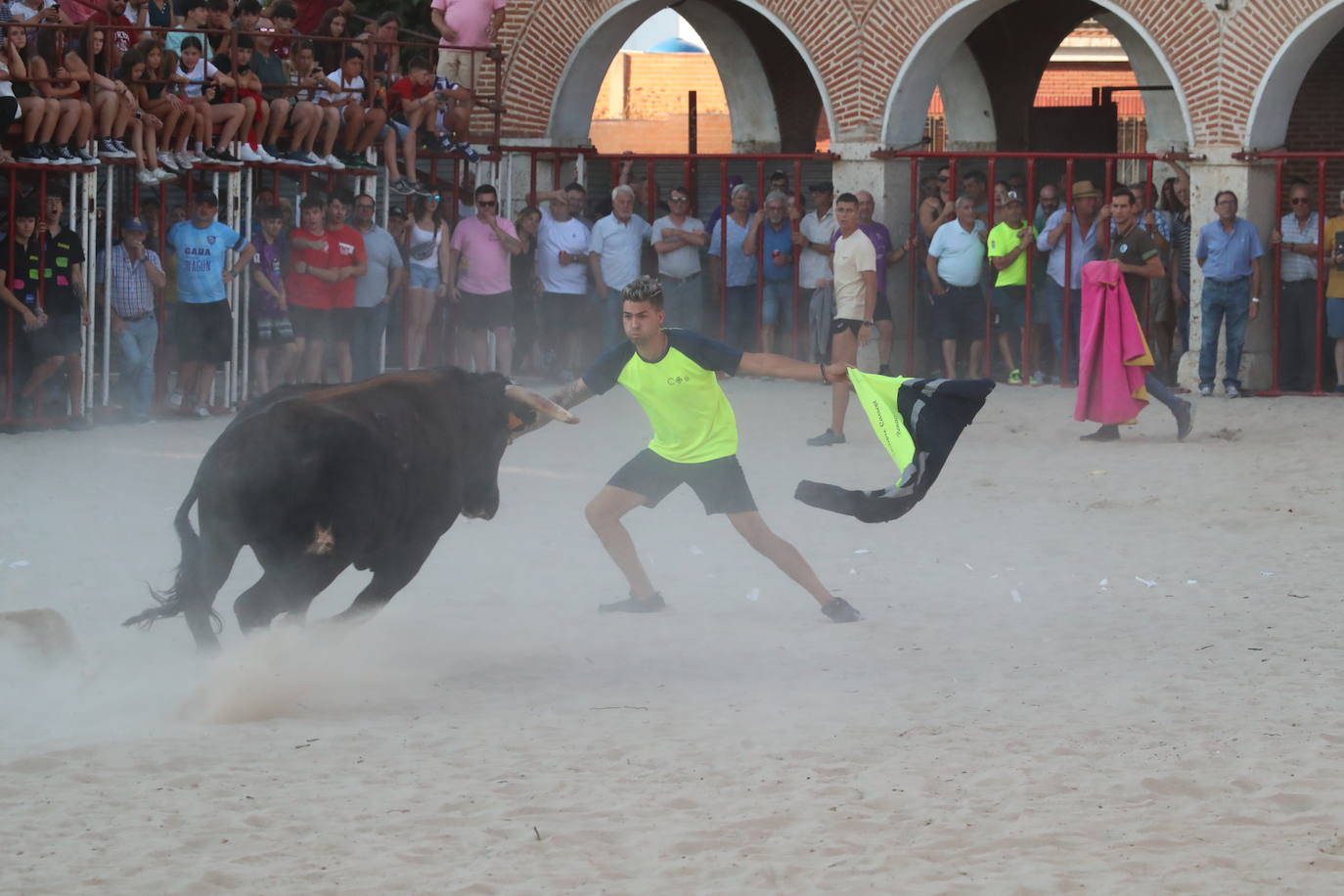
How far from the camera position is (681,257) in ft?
61.0

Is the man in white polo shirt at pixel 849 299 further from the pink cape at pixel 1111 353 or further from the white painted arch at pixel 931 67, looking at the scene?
the white painted arch at pixel 931 67

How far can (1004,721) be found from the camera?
6574mm

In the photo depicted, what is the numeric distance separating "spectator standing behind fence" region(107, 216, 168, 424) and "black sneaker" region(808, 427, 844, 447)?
499 centimetres

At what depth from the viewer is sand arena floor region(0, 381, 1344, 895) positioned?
5074 mm

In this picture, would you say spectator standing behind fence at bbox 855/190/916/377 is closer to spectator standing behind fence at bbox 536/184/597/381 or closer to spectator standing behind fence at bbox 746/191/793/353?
spectator standing behind fence at bbox 746/191/793/353

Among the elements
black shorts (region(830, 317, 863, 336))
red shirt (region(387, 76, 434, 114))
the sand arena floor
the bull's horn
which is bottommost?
the sand arena floor

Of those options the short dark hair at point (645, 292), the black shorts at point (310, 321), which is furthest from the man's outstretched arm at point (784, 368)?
the black shorts at point (310, 321)

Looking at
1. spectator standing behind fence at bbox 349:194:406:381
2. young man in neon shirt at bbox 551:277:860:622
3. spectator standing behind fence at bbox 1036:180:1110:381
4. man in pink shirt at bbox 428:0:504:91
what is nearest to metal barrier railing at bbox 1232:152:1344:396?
spectator standing behind fence at bbox 1036:180:1110:381

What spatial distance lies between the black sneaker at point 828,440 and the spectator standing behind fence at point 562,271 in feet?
15.1

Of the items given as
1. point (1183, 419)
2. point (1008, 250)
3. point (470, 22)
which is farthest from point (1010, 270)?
point (470, 22)

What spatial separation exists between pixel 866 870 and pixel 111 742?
254 cm

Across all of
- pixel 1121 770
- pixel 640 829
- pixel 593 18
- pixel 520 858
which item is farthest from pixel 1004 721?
pixel 593 18

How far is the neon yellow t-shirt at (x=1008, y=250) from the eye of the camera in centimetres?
1762

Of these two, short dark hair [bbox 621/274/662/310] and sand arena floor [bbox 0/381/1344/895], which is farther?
short dark hair [bbox 621/274/662/310]
